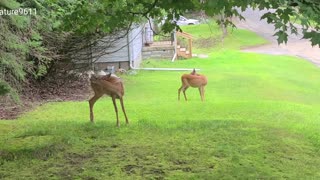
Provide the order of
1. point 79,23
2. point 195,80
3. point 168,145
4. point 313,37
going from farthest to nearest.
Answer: point 195,80 < point 79,23 < point 168,145 < point 313,37

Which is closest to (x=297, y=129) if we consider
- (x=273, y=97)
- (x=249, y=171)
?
(x=249, y=171)

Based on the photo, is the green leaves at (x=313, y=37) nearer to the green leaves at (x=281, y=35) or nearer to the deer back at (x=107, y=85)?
the green leaves at (x=281, y=35)

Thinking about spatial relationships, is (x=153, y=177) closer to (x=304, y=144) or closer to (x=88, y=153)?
(x=88, y=153)

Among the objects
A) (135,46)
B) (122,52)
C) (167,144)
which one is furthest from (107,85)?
(135,46)

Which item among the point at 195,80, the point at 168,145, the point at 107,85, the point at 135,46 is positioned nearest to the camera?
the point at 168,145

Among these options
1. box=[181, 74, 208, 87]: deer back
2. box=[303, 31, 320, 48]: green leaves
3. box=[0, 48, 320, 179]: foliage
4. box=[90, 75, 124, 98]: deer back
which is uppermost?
box=[303, 31, 320, 48]: green leaves

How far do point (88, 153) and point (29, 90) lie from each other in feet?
29.4

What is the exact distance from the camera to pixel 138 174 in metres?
4.77

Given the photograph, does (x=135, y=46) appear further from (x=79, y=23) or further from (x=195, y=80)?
(x=79, y=23)

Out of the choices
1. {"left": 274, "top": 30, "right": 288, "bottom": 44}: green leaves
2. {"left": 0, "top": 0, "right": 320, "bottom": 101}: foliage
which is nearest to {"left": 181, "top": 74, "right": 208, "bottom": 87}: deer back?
{"left": 0, "top": 0, "right": 320, "bottom": 101}: foliage

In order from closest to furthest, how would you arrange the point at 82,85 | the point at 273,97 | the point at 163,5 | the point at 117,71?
1. the point at 163,5
2. the point at 273,97
3. the point at 82,85
4. the point at 117,71

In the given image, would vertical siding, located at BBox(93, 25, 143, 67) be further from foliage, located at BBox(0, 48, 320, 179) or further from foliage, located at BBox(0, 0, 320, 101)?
foliage, located at BBox(0, 48, 320, 179)

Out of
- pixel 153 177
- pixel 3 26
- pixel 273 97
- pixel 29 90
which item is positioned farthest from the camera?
pixel 273 97

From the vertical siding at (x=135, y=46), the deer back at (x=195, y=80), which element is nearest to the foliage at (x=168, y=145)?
the deer back at (x=195, y=80)
